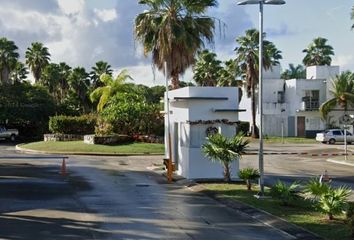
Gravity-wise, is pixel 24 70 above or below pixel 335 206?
above

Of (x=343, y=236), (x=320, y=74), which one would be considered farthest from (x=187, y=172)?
(x=320, y=74)

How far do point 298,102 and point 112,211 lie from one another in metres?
54.8

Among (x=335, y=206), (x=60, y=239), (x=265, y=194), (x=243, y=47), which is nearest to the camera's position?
(x=60, y=239)

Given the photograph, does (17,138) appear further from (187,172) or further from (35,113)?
(187,172)

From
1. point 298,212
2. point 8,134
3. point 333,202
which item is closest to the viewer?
point 333,202

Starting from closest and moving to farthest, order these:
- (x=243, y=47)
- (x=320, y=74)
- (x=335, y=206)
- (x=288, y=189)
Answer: (x=335, y=206)
(x=288, y=189)
(x=243, y=47)
(x=320, y=74)

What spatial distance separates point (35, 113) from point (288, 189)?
51222 mm

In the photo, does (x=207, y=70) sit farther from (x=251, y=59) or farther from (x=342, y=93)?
(x=342, y=93)

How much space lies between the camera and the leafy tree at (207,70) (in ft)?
239

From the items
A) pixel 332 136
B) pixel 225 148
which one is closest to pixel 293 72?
pixel 332 136

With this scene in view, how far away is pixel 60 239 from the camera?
11141mm

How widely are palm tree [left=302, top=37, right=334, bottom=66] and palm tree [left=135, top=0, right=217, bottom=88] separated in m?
51.4

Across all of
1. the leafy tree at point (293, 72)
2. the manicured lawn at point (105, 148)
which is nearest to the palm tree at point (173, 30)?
the manicured lawn at point (105, 148)

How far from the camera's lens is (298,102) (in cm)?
6725
